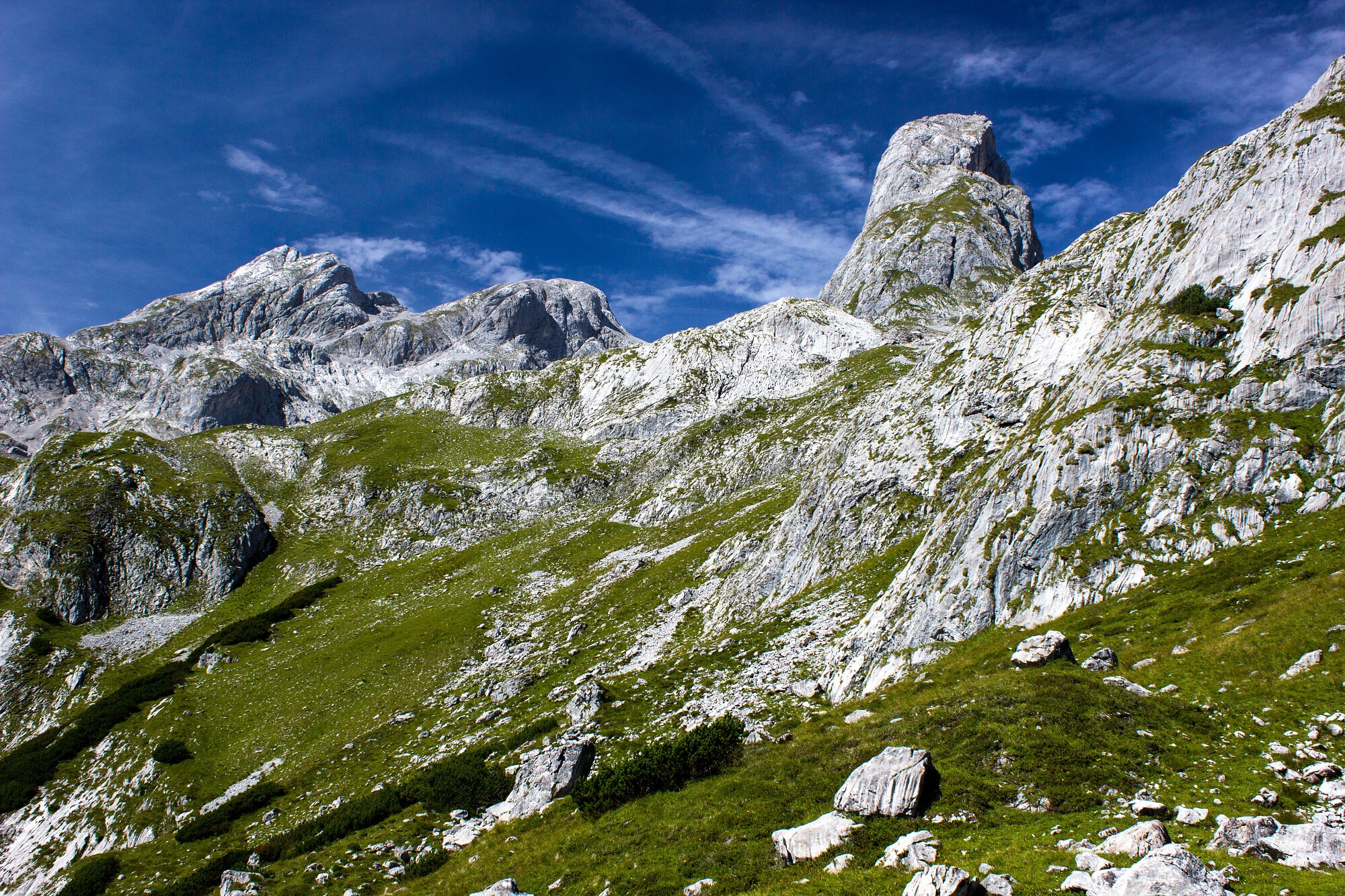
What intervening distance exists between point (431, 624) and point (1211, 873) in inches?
3001

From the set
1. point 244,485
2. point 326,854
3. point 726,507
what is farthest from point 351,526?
point 326,854

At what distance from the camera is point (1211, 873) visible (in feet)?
33.2

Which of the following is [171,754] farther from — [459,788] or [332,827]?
[459,788]

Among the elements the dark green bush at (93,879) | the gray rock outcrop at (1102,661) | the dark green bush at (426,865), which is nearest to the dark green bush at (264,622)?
the dark green bush at (93,879)

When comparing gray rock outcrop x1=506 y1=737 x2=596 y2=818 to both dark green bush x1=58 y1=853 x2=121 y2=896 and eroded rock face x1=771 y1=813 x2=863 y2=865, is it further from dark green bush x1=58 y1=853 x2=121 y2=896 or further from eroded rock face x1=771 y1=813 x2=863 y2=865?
dark green bush x1=58 y1=853 x2=121 y2=896

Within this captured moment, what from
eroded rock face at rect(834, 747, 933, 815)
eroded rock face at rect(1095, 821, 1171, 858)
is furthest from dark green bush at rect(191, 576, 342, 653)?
eroded rock face at rect(1095, 821, 1171, 858)

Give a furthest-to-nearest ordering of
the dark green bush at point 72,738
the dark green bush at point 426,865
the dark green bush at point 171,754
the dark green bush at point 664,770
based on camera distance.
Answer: the dark green bush at point 72,738
the dark green bush at point 171,754
the dark green bush at point 426,865
the dark green bush at point 664,770

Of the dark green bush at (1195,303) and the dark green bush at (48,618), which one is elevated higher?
the dark green bush at (48,618)

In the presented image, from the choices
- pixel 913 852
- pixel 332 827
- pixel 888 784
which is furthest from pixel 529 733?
pixel 913 852

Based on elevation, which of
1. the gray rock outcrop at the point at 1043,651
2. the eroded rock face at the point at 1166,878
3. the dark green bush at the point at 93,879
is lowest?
the dark green bush at the point at 93,879

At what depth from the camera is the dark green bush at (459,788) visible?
1288 inches

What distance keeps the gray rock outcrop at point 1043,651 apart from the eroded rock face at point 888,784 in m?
8.73

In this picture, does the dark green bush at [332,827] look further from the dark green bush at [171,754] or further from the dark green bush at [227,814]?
the dark green bush at [171,754]

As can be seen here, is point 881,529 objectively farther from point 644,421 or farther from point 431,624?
point 644,421
